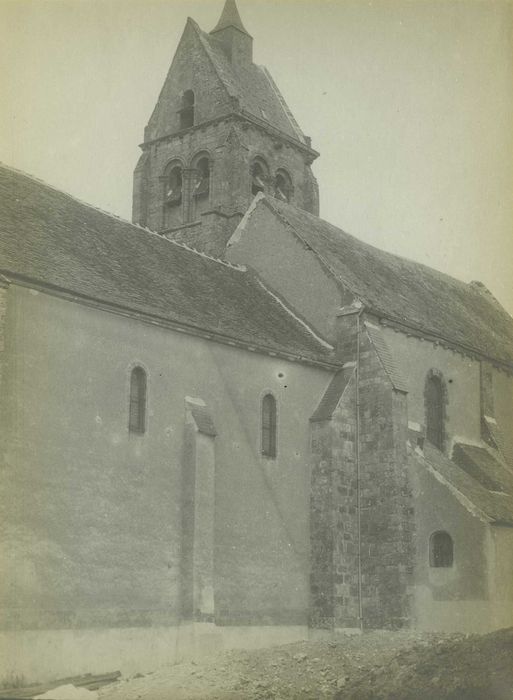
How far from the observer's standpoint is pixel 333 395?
82.3ft

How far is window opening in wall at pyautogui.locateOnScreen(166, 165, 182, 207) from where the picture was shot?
3603cm

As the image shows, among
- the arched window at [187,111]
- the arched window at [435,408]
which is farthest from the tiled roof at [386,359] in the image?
the arched window at [187,111]

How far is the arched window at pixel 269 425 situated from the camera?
2345 centimetres

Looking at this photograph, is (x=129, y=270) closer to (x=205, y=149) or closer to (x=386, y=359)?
(x=386, y=359)

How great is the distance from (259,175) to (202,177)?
7.11 ft

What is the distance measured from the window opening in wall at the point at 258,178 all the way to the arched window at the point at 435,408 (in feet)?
35.7

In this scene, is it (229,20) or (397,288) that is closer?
(397,288)

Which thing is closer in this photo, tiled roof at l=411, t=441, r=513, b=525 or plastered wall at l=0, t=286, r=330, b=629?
plastered wall at l=0, t=286, r=330, b=629

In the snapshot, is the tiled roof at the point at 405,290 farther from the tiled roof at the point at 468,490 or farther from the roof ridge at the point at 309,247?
the tiled roof at the point at 468,490

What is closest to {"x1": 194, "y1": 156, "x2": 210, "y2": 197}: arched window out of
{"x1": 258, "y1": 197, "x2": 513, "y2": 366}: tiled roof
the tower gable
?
the tower gable

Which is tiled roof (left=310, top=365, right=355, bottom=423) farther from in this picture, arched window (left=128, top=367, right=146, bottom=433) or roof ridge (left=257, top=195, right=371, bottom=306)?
arched window (left=128, top=367, right=146, bottom=433)

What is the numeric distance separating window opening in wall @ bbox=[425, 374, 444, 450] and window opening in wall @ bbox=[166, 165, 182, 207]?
1288cm

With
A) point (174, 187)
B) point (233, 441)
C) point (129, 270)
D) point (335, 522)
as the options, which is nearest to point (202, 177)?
point (174, 187)

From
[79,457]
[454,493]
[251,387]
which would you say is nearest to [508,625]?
[454,493]
